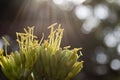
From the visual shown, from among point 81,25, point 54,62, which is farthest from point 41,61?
point 81,25

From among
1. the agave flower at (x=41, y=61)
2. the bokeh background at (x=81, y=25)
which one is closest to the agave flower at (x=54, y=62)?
the agave flower at (x=41, y=61)

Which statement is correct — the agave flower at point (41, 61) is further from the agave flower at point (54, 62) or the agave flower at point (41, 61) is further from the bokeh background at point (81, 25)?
the bokeh background at point (81, 25)

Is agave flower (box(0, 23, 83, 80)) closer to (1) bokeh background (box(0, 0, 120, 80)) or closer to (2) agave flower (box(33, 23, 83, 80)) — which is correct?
(2) agave flower (box(33, 23, 83, 80))

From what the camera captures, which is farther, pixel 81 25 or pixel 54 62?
pixel 81 25

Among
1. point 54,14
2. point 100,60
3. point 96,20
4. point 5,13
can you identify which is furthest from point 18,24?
point 96,20

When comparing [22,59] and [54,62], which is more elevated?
[22,59]

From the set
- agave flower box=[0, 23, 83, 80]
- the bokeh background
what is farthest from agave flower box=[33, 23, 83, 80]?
the bokeh background

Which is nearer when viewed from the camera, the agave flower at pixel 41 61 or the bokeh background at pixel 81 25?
the agave flower at pixel 41 61

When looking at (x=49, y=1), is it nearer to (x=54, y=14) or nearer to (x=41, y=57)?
(x=54, y=14)

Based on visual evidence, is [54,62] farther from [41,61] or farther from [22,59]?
[22,59]

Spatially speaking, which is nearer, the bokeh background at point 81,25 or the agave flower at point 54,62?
the agave flower at point 54,62
